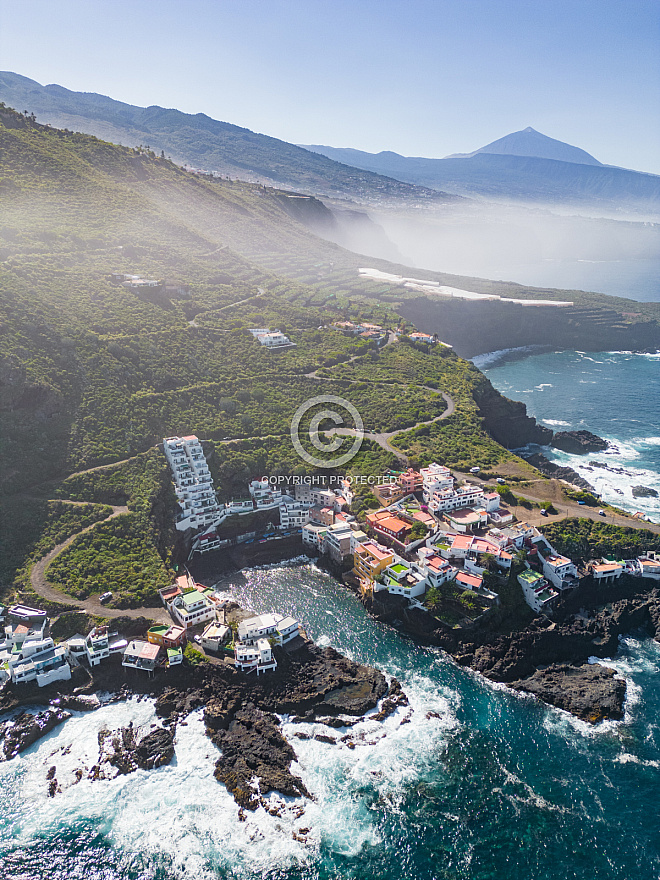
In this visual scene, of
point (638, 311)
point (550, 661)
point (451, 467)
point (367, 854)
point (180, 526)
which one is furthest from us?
point (638, 311)

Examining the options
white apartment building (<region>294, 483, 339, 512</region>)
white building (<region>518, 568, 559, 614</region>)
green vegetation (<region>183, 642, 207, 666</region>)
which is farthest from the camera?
white apartment building (<region>294, 483, 339, 512</region>)

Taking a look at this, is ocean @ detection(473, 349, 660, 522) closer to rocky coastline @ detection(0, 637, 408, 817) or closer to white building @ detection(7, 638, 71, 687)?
rocky coastline @ detection(0, 637, 408, 817)

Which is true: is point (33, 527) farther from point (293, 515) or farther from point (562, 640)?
point (562, 640)

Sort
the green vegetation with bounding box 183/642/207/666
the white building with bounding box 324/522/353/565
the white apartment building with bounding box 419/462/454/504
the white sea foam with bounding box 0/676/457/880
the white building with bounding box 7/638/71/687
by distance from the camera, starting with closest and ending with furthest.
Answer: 1. the white sea foam with bounding box 0/676/457/880
2. the white building with bounding box 7/638/71/687
3. the green vegetation with bounding box 183/642/207/666
4. the white building with bounding box 324/522/353/565
5. the white apartment building with bounding box 419/462/454/504

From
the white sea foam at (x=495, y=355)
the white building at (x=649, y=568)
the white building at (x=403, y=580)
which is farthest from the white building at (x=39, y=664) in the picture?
the white sea foam at (x=495, y=355)

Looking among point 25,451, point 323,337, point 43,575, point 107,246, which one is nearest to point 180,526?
point 43,575

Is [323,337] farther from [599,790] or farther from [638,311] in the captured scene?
[638,311]

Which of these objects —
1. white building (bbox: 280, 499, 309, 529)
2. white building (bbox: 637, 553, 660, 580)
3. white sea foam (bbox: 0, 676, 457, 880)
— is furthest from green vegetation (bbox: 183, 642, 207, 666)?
white building (bbox: 637, 553, 660, 580)

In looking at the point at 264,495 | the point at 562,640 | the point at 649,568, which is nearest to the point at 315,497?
the point at 264,495
